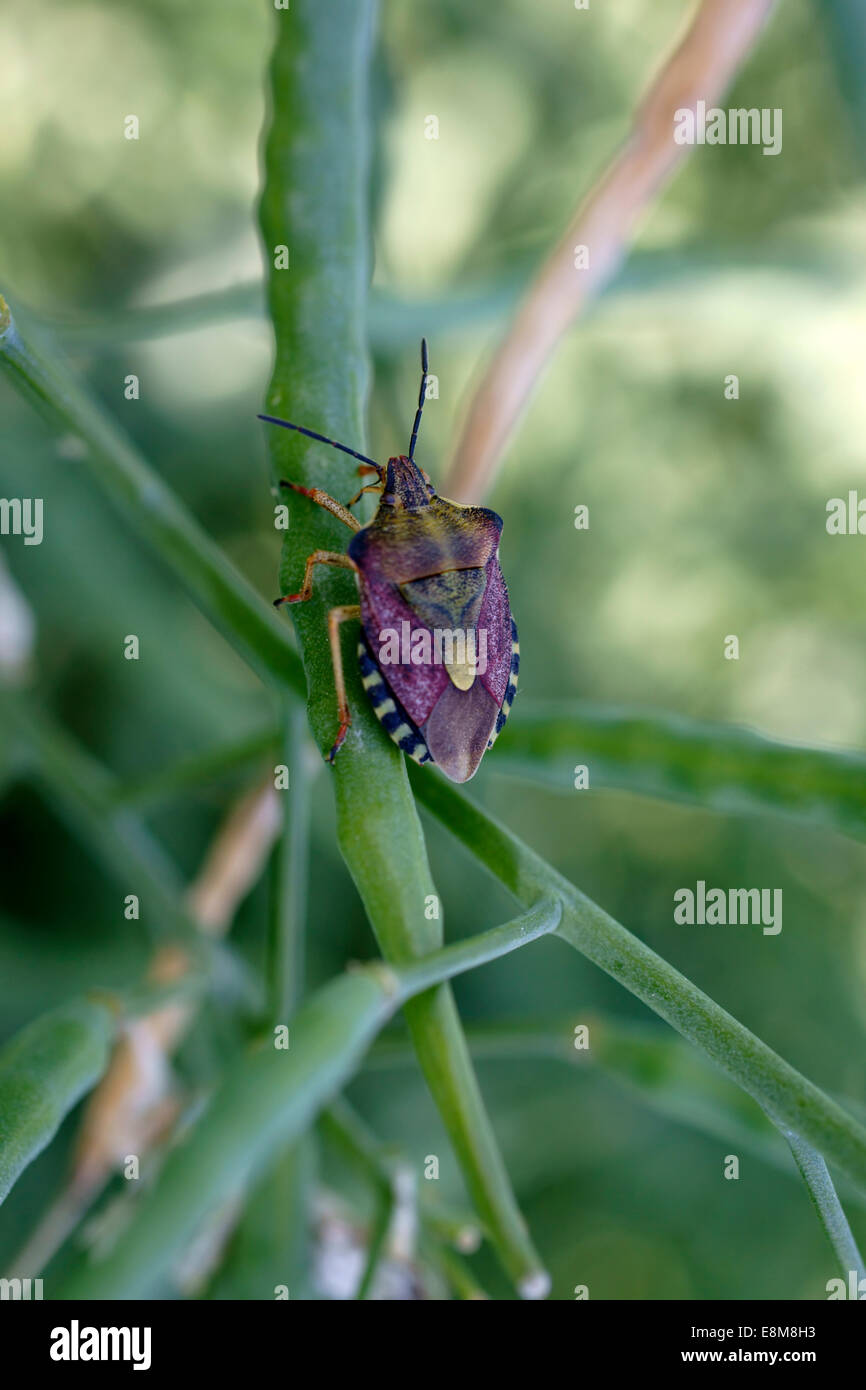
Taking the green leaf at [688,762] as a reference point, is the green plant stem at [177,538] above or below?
above

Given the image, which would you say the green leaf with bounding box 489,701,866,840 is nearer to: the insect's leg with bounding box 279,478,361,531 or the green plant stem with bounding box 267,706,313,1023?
the green plant stem with bounding box 267,706,313,1023

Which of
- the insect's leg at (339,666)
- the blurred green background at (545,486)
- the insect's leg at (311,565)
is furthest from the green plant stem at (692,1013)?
the blurred green background at (545,486)

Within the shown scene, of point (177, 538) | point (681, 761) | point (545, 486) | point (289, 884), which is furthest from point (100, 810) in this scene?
point (545, 486)

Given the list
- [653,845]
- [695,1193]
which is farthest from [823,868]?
[695,1193]

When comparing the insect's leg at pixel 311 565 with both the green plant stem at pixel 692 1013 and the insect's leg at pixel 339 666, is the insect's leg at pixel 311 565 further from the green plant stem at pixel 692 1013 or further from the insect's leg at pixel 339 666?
the green plant stem at pixel 692 1013

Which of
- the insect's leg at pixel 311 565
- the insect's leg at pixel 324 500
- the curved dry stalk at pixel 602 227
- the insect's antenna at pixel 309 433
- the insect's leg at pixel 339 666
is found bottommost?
the insect's leg at pixel 339 666
